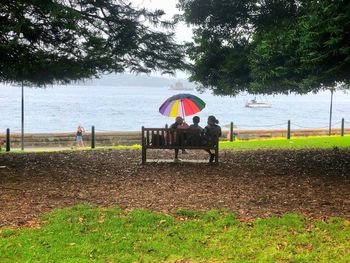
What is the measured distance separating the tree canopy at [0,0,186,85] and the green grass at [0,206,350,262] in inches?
170

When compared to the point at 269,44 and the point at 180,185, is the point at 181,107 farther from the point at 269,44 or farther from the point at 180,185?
the point at 180,185

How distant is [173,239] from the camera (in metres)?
5.03

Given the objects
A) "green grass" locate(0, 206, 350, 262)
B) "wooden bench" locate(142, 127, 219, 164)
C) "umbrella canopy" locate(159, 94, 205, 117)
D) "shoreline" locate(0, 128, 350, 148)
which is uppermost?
"umbrella canopy" locate(159, 94, 205, 117)

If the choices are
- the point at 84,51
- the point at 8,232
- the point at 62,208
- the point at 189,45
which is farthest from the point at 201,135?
the point at 8,232

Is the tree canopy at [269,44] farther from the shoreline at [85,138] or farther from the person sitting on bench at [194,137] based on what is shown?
the shoreline at [85,138]

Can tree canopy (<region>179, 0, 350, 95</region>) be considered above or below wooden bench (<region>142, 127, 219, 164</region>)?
above

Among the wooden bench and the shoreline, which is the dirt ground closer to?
the wooden bench

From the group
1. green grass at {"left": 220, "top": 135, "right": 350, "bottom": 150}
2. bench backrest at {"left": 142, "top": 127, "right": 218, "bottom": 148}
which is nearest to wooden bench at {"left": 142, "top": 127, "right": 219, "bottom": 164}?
bench backrest at {"left": 142, "top": 127, "right": 218, "bottom": 148}

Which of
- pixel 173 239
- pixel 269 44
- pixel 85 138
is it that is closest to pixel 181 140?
pixel 269 44

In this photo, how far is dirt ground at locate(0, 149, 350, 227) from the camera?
6461 millimetres

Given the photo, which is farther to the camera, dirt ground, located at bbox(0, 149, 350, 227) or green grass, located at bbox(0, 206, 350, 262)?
dirt ground, located at bbox(0, 149, 350, 227)

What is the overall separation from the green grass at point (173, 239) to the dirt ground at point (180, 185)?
43cm

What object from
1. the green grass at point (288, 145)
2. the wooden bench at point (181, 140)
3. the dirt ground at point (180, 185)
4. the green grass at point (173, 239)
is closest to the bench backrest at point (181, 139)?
the wooden bench at point (181, 140)

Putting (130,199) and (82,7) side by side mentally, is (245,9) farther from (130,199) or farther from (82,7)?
(130,199)
